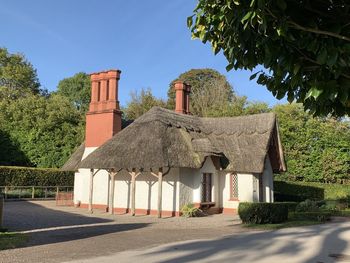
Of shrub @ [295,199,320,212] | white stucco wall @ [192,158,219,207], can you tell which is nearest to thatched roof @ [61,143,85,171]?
white stucco wall @ [192,158,219,207]

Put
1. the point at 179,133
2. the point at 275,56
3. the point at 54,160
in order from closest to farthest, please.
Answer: the point at 275,56
the point at 179,133
the point at 54,160

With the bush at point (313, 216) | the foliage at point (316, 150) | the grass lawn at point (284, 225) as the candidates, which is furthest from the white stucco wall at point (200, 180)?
the foliage at point (316, 150)

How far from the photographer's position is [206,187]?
26188 millimetres

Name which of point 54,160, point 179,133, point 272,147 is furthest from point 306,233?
point 54,160

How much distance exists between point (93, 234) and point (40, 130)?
3153 centimetres

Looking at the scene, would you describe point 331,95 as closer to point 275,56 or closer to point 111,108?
point 275,56

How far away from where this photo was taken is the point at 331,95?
4.52 m

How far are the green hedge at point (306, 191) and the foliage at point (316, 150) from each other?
7.77 feet

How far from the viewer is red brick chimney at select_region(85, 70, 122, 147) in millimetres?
29312

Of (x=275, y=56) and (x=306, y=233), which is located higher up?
(x=275, y=56)

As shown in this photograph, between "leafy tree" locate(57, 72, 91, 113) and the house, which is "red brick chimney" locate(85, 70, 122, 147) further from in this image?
"leafy tree" locate(57, 72, 91, 113)

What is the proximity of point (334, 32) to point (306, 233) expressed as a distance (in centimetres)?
1307

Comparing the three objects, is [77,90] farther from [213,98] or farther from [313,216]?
[313,216]

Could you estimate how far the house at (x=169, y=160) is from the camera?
2433cm
